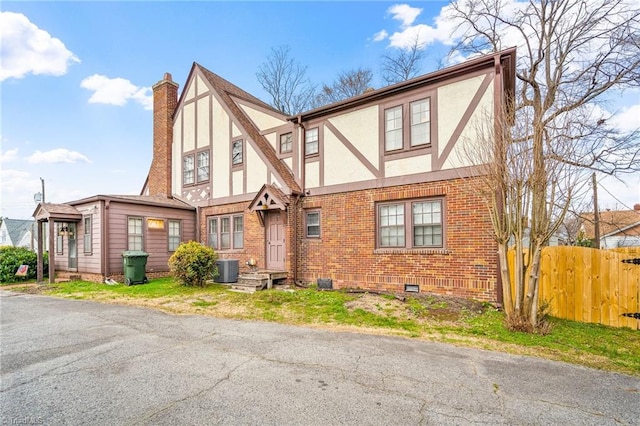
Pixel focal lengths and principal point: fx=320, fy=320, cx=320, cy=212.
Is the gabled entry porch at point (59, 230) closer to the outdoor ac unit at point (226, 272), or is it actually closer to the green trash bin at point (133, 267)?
the green trash bin at point (133, 267)

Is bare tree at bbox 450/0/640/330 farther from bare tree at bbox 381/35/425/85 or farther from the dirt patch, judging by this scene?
bare tree at bbox 381/35/425/85

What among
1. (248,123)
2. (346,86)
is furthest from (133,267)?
(346,86)

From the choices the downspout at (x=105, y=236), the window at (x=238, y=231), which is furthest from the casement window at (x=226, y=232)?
the downspout at (x=105, y=236)

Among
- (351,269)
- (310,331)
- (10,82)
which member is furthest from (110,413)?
(10,82)

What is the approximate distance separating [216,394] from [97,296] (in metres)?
8.72

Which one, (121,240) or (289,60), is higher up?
(289,60)

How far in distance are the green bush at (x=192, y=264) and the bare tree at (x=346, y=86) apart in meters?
18.3

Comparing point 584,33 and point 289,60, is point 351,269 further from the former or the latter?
point 289,60

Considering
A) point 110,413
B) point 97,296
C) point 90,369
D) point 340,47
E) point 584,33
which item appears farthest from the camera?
point 340,47

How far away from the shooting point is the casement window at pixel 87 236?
1298 cm

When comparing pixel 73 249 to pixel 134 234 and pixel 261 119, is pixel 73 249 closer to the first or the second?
pixel 134 234

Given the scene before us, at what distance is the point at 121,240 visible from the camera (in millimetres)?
12719

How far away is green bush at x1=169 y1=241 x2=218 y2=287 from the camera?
1086 cm

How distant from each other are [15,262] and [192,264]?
1018 centimetres
